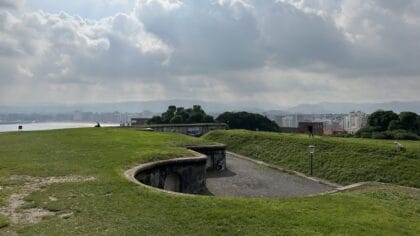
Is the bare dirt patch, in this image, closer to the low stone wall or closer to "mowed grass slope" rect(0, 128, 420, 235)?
"mowed grass slope" rect(0, 128, 420, 235)

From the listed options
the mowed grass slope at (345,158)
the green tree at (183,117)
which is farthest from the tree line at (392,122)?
the green tree at (183,117)

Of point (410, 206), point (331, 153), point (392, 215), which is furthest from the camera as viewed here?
point (331, 153)

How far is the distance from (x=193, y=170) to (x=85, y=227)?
8025mm

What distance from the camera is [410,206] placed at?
944cm

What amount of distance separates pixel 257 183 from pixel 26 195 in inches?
394

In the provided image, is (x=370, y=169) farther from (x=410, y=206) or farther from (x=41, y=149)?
(x=41, y=149)

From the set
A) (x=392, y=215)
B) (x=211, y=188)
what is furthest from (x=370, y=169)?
(x=392, y=215)

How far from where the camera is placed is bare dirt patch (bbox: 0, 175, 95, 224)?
749 centimetres

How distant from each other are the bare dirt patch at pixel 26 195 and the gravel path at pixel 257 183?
634 centimetres

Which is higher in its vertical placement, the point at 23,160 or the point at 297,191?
the point at 23,160

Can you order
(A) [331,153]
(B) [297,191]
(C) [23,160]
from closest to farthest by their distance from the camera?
(C) [23,160], (B) [297,191], (A) [331,153]

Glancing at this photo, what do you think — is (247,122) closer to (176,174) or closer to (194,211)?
(176,174)

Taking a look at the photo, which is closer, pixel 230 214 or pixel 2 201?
pixel 230 214

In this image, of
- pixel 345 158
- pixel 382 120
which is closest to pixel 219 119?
pixel 382 120
